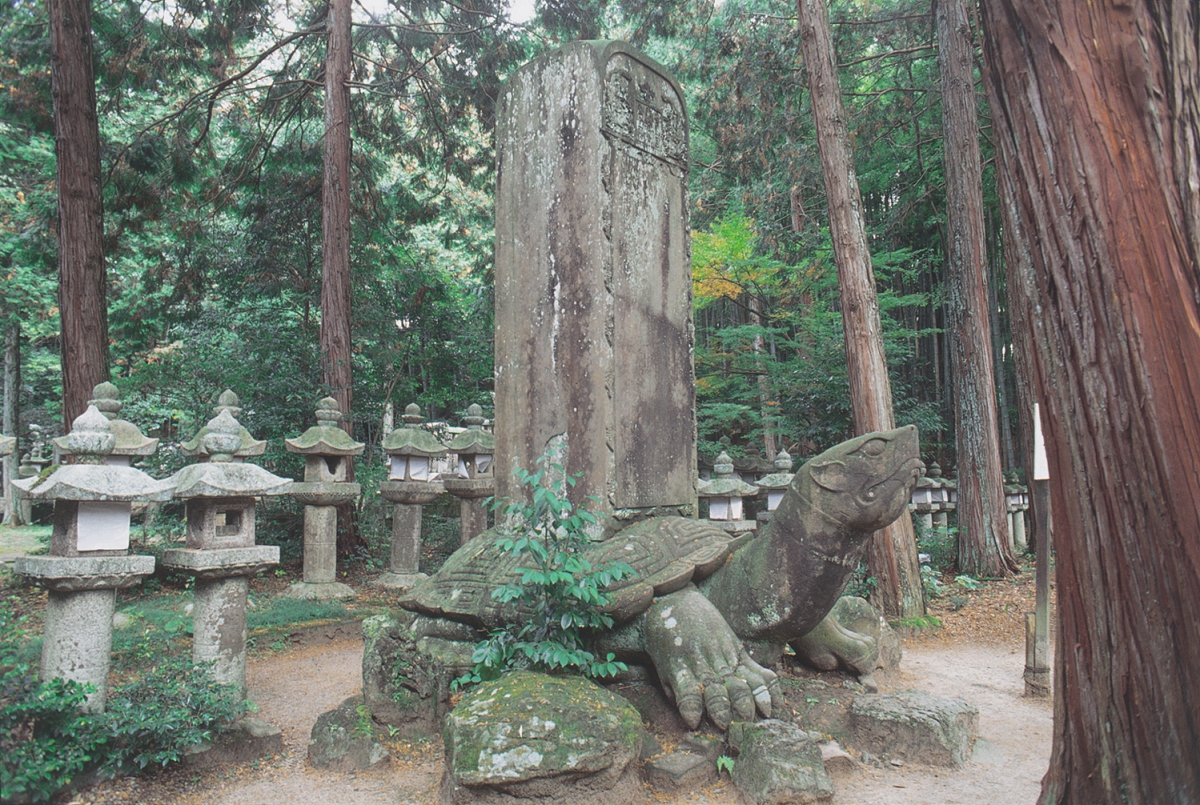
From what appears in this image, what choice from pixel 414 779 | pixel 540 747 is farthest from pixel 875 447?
pixel 414 779

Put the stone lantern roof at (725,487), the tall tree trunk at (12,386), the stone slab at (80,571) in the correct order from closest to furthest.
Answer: the stone slab at (80,571)
the stone lantern roof at (725,487)
the tall tree trunk at (12,386)

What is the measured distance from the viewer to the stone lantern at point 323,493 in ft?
23.1

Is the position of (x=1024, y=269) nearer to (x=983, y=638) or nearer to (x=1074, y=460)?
(x=1074, y=460)

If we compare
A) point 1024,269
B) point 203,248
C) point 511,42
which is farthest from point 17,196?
point 1024,269

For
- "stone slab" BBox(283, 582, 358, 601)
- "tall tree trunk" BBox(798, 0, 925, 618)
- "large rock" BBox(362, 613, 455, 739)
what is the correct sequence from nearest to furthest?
"large rock" BBox(362, 613, 455, 739)
"tall tree trunk" BBox(798, 0, 925, 618)
"stone slab" BBox(283, 582, 358, 601)

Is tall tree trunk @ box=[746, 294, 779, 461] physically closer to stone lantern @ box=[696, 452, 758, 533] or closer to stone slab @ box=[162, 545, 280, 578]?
stone lantern @ box=[696, 452, 758, 533]

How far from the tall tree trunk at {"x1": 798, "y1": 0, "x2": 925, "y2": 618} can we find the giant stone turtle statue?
10.0 ft

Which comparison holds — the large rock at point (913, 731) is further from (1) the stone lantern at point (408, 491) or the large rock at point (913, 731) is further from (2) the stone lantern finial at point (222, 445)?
(1) the stone lantern at point (408, 491)

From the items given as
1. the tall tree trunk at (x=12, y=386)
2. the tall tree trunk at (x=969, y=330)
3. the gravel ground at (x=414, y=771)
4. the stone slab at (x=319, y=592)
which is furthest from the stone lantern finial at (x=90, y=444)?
the tall tree trunk at (x=12, y=386)

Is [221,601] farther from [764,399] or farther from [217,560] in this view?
[764,399]

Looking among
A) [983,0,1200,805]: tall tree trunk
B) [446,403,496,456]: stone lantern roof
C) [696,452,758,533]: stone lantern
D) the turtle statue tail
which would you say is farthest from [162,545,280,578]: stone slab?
[696,452,758,533]: stone lantern

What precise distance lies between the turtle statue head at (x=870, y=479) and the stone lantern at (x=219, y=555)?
2.84 metres

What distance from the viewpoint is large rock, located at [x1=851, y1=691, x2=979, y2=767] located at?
326 cm

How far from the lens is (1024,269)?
6.94ft
